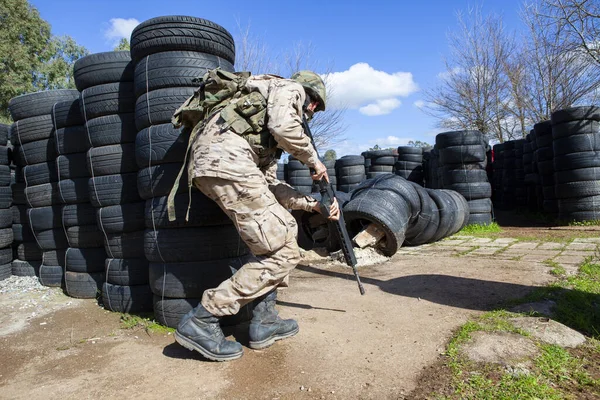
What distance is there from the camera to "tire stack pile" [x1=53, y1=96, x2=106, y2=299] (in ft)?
14.3

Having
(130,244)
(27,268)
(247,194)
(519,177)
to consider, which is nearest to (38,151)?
(27,268)

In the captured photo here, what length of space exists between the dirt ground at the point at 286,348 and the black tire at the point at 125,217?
83 cm

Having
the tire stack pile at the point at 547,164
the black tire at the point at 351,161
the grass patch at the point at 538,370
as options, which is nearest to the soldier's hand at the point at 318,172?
the grass patch at the point at 538,370

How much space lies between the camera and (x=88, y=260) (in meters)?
4.36

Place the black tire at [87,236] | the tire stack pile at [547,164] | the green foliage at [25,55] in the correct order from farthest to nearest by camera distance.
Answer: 1. the green foliage at [25,55]
2. the tire stack pile at [547,164]
3. the black tire at [87,236]

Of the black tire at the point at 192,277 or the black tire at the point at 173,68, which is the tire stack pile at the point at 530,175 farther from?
the black tire at the point at 192,277

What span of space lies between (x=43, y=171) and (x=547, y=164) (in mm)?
10359

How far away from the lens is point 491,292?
13.2 feet

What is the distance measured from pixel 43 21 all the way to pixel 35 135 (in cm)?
2132

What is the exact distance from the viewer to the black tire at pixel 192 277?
314cm

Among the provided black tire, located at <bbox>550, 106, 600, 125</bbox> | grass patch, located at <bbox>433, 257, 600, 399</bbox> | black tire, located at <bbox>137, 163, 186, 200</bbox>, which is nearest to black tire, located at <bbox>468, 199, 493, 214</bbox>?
black tire, located at <bbox>550, 106, 600, 125</bbox>

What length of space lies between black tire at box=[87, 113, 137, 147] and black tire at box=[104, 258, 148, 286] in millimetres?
1141

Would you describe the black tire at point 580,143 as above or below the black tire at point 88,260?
above

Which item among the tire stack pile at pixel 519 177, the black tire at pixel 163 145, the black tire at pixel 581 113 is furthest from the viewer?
the tire stack pile at pixel 519 177
